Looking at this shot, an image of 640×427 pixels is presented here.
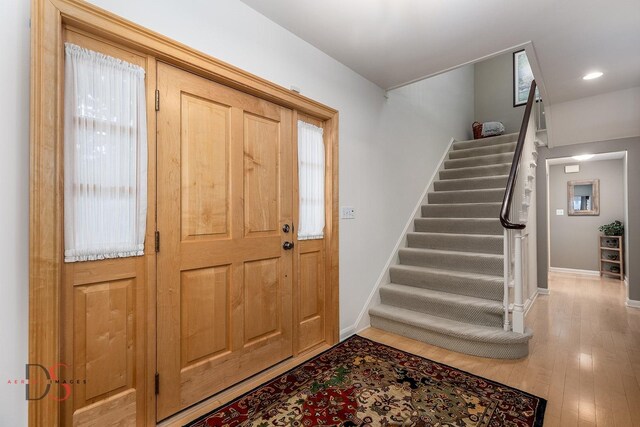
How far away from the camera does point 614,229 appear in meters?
5.33

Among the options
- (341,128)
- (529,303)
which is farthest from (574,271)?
(341,128)

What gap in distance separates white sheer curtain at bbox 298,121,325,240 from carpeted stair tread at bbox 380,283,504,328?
117cm

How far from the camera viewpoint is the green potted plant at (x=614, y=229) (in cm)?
531


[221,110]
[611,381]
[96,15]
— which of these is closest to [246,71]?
[221,110]

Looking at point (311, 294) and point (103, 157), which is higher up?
point (103, 157)

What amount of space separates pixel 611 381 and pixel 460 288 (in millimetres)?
1169

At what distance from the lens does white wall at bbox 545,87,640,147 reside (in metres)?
3.34

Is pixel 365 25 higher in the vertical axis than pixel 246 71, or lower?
higher

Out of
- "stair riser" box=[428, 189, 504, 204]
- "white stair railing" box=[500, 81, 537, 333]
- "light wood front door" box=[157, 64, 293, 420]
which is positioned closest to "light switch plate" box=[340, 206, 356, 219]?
"light wood front door" box=[157, 64, 293, 420]

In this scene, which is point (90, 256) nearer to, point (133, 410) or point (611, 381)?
point (133, 410)

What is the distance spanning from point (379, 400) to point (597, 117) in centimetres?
415

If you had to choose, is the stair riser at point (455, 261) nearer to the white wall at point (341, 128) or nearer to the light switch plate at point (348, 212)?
the white wall at point (341, 128)

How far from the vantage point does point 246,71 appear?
1.99m

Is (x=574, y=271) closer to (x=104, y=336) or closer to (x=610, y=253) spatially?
(x=610, y=253)
